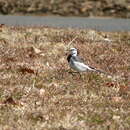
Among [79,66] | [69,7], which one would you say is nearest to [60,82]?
[79,66]

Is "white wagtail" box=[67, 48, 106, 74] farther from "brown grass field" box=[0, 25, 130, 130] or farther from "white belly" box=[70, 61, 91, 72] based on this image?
"brown grass field" box=[0, 25, 130, 130]

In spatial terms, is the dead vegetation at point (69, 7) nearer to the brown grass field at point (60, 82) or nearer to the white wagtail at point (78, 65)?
the brown grass field at point (60, 82)

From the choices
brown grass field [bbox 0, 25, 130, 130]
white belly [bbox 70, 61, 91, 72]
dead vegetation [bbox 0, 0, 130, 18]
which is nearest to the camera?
brown grass field [bbox 0, 25, 130, 130]

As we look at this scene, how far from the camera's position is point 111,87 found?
9336mm

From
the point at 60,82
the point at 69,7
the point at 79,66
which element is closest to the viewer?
the point at 60,82

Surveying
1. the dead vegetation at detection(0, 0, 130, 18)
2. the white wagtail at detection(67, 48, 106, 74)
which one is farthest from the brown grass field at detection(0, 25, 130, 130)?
the dead vegetation at detection(0, 0, 130, 18)

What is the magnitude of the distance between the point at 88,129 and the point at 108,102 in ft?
4.45

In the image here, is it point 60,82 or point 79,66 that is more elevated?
point 79,66

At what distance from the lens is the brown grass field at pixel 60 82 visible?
7398mm

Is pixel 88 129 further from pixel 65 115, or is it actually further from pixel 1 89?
pixel 1 89

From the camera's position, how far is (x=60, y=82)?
9461mm

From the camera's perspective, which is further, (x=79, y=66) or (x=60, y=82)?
(x=79, y=66)

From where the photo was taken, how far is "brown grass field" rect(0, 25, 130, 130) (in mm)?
7398

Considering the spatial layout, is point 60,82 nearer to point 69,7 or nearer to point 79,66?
point 79,66
